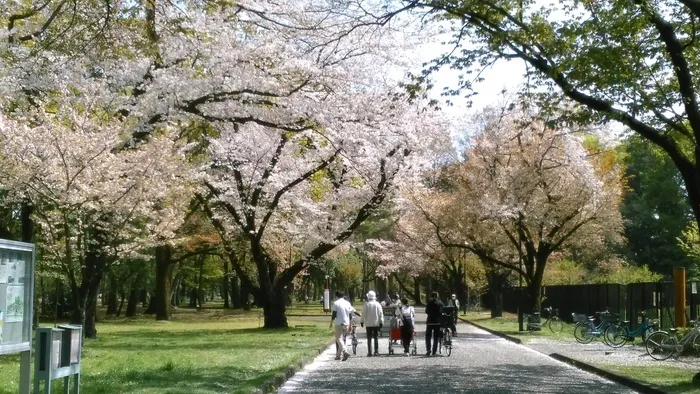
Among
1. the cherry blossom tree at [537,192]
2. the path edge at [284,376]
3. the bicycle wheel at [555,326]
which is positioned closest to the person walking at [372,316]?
the path edge at [284,376]

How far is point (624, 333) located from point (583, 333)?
251cm

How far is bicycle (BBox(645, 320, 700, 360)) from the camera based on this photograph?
818 inches

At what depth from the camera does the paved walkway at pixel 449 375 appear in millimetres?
15281

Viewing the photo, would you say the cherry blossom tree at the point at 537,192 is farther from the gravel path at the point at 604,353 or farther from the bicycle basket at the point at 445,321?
the bicycle basket at the point at 445,321

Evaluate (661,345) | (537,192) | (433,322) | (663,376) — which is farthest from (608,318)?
(663,376)

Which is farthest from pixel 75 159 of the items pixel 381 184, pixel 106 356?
pixel 381 184

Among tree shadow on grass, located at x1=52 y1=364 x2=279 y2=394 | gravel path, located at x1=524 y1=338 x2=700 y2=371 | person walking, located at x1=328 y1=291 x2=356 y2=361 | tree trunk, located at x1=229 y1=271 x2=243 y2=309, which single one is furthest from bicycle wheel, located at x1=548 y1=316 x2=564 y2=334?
tree trunk, located at x1=229 y1=271 x2=243 y2=309

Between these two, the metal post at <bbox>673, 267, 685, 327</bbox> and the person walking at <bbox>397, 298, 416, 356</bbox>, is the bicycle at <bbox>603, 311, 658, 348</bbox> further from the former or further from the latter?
the person walking at <bbox>397, 298, 416, 356</bbox>

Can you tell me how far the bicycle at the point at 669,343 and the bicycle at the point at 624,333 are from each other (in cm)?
406

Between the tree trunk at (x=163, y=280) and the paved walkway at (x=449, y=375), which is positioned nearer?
the paved walkway at (x=449, y=375)

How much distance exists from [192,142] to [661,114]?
17.2 metres

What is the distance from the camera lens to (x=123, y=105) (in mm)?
22641

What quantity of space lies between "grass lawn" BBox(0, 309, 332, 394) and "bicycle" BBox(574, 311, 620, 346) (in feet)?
27.3

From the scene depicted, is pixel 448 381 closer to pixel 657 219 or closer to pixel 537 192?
pixel 537 192
